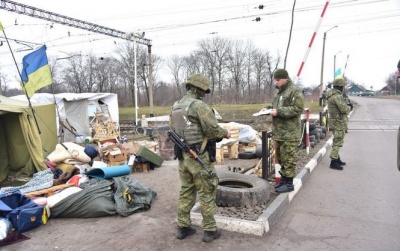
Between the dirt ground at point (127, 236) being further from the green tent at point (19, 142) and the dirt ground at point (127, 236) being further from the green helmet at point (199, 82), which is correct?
the green tent at point (19, 142)

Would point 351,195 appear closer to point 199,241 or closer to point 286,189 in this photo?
point 286,189

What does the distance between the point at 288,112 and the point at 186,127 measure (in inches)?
80.7

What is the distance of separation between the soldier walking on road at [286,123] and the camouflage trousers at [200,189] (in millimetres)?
→ 1855

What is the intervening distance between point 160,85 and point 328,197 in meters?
58.3

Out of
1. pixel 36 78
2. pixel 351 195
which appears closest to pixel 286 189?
pixel 351 195

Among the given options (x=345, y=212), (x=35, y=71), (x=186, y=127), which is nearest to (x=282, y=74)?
(x=186, y=127)

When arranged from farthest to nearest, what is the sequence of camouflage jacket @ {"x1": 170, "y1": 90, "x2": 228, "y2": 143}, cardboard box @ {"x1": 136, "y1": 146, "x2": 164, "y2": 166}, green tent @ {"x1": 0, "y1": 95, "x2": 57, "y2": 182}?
cardboard box @ {"x1": 136, "y1": 146, "x2": 164, "y2": 166}, green tent @ {"x1": 0, "y1": 95, "x2": 57, "y2": 182}, camouflage jacket @ {"x1": 170, "y1": 90, "x2": 228, "y2": 143}

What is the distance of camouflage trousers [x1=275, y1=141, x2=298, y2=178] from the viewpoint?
16.8ft

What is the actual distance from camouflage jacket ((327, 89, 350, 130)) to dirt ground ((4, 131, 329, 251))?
3.01 metres

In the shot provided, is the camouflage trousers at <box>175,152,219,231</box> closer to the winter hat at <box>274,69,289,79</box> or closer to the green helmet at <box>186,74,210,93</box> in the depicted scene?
the green helmet at <box>186,74,210,93</box>

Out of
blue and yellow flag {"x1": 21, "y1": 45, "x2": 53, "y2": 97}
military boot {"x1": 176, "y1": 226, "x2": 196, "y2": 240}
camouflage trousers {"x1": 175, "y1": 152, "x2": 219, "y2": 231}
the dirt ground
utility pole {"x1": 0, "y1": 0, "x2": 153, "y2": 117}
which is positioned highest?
utility pole {"x1": 0, "y1": 0, "x2": 153, "y2": 117}

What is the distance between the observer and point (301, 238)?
3824mm

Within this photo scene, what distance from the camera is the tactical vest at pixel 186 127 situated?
372 centimetres

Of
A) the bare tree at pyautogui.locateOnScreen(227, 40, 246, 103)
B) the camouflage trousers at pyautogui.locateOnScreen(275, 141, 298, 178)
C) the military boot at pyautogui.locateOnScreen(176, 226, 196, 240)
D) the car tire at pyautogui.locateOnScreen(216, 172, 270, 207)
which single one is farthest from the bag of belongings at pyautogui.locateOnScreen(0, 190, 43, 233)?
the bare tree at pyautogui.locateOnScreen(227, 40, 246, 103)
